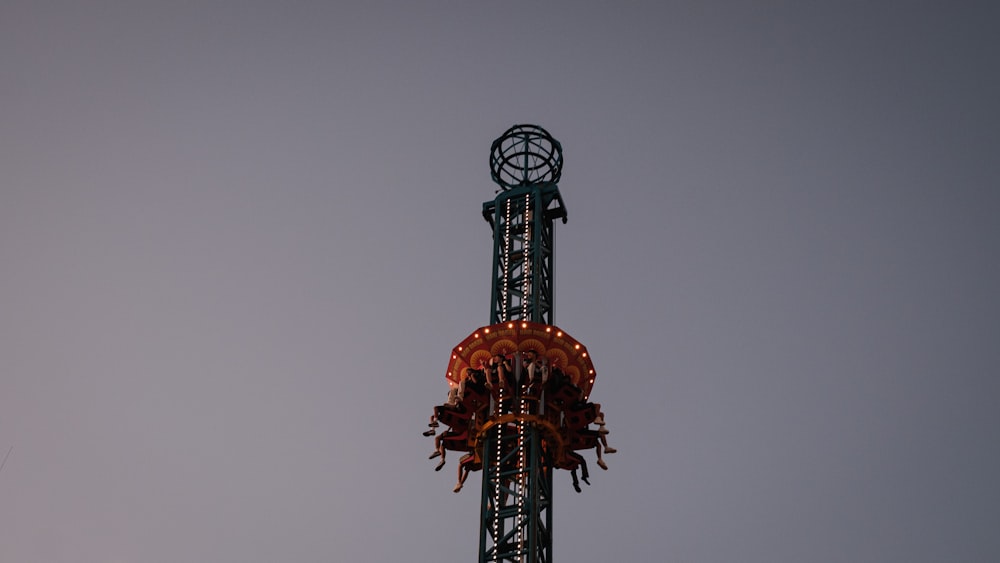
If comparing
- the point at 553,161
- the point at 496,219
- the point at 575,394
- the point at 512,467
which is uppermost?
the point at 553,161

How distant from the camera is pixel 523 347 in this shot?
3791 cm

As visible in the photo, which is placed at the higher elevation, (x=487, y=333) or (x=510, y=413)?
(x=487, y=333)

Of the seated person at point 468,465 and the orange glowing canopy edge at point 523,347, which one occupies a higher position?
the orange glowing canopy edge at point 523,347

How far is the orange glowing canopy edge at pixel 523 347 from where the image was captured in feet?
124

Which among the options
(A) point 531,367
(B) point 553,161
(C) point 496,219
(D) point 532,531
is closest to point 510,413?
(A) point 531,367

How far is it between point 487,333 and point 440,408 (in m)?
3.00

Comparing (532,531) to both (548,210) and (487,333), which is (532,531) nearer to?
(487,333)

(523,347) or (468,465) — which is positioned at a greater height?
(523,347)

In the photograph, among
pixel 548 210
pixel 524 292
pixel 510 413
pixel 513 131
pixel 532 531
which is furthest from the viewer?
pixel 513 131

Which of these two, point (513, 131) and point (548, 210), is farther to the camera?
point (513, 131)

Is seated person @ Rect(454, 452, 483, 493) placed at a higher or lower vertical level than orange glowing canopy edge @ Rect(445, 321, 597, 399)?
lower

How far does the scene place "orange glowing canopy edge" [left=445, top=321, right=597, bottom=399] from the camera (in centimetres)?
3788

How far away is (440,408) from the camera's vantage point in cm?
3822

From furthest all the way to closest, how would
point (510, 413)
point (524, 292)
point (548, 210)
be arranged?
1. point (548, 210)
2. point (524, 292)
3. point (510, 413)
